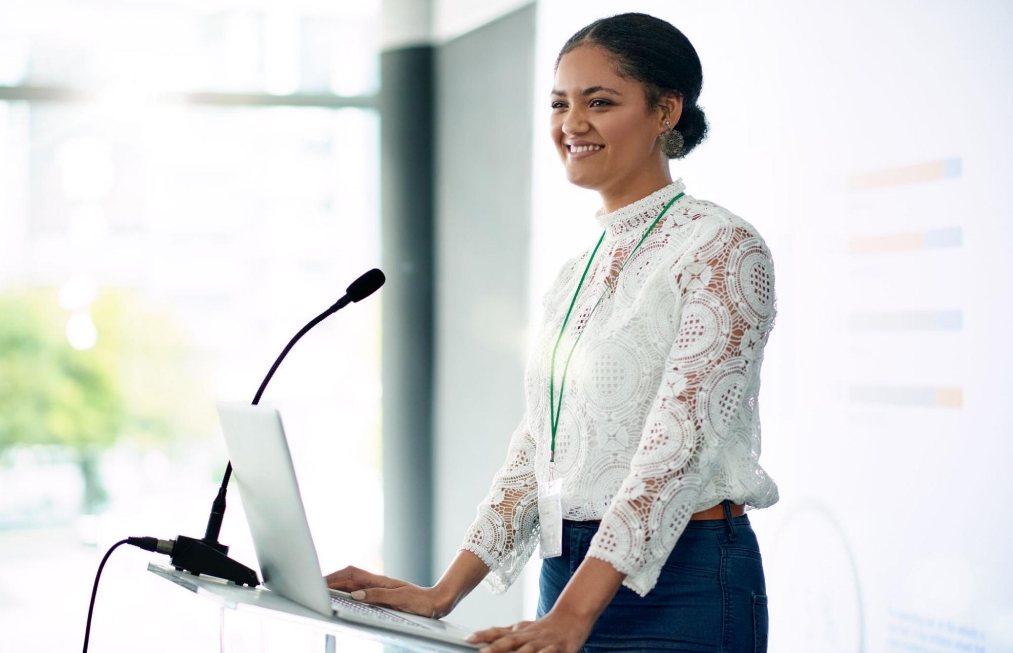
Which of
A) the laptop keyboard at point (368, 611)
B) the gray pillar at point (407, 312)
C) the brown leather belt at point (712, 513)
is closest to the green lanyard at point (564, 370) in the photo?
the brown leather belt at point (712, 513)

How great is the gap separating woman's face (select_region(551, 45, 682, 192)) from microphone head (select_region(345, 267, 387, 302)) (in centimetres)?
31

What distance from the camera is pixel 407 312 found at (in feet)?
15.3

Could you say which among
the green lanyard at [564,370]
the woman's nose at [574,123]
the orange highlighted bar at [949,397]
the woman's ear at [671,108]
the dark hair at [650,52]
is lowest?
the orange highlighted bar at [949,397]

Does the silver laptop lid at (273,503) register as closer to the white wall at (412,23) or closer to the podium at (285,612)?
the podium at (285,612)

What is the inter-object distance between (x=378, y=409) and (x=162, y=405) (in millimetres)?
937

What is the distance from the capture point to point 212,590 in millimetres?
1142

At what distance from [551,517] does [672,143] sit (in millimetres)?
553

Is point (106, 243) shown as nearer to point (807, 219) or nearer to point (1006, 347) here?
point (807, 219)

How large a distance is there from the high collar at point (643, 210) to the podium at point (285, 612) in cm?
66

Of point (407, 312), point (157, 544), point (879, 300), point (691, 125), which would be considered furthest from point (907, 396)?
point (407, 312)

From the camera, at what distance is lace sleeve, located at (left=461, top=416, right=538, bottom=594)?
59.5 inches

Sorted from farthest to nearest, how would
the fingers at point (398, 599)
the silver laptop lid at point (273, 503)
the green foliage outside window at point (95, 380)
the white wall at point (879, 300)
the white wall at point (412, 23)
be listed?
1. the white wall at point (412, 23)
2. the green foliage outside window at point (95, 380)
3. the white wall at point (879, 300)
4. the fingers at point (398, 599)
5. the silver laptop lid at point (273, 503)

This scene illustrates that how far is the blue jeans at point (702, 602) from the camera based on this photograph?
1.27 m

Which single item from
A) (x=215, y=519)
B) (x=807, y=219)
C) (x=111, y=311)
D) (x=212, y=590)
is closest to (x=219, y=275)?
(x=111, y=311)
